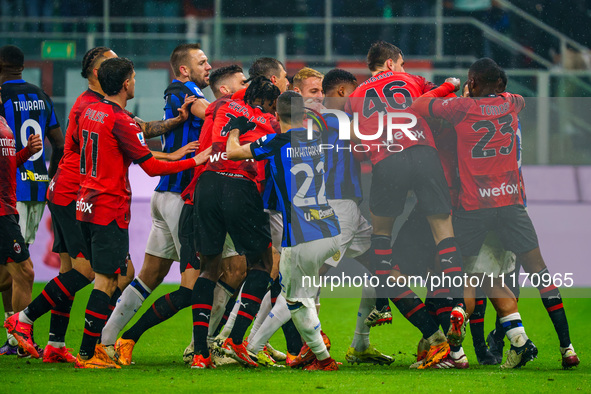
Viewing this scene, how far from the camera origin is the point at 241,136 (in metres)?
5.56

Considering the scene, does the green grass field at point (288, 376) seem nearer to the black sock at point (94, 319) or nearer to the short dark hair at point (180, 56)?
the black sock at point (94, 319)

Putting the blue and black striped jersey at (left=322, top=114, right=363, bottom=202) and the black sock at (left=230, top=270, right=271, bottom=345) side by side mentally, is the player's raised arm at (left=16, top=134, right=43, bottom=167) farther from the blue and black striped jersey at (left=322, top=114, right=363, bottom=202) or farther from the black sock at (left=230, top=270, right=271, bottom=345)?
the blue and black striped jersey at (left=322, top=114, right=363, bottom=202)

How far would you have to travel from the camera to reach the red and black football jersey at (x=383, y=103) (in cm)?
571

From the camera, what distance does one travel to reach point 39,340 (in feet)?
21.5

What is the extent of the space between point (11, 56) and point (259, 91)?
87.5 inches

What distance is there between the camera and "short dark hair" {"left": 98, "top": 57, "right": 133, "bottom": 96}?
529 centimetres

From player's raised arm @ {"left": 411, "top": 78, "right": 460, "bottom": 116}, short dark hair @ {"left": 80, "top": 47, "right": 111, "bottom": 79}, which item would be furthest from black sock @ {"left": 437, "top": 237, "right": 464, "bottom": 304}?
short dark hair @ {"left": 80, "top": 47, "right": 111, "bottom": 79}

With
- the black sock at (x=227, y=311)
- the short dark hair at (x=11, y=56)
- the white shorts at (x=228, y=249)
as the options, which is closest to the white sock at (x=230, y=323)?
the black sock at (x=227, y=311)

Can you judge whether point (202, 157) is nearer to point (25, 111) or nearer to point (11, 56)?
point (25, 111)

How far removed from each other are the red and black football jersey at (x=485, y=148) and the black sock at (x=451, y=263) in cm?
31

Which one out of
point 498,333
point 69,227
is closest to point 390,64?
point 498,333

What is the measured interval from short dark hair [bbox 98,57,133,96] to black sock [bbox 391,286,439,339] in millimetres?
2176

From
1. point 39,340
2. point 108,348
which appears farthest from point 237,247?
point 39,340

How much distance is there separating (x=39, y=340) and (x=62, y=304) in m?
1.22
